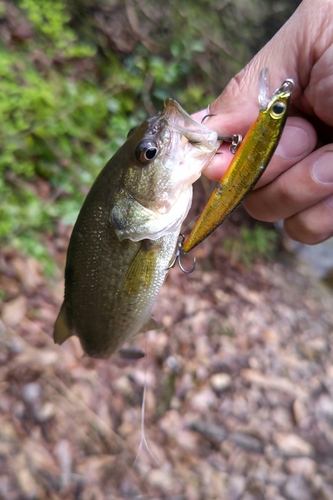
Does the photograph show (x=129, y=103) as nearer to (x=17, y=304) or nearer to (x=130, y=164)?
(x=17, y=304)

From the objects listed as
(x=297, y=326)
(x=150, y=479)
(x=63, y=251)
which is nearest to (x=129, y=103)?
(x=63, y=251)

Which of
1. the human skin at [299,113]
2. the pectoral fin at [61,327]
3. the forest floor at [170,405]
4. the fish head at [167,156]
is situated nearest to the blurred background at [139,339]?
the forest floor at [170,405]

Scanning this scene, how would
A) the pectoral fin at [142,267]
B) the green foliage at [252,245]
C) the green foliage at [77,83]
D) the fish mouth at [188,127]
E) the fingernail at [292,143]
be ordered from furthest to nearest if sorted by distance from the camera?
the green foliage at [252,245] → the green foliage at [77,83] → the fingernail at [292,143] → the pectoral fin at [142,267] → the fish mouth at [188,127]

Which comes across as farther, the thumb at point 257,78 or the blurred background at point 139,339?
the blurred background at point 139,339

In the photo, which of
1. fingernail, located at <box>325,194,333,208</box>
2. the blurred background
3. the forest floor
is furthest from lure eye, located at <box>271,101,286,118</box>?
the forest floor

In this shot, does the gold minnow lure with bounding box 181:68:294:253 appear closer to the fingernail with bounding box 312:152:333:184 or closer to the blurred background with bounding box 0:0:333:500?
the fingernail with bounding box 312:152:333:184

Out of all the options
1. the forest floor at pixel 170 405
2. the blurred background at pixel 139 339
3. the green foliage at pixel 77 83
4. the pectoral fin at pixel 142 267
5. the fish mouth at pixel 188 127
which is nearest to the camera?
the fish mouth at pixel 188 127

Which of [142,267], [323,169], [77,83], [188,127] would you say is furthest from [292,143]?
[77,83]

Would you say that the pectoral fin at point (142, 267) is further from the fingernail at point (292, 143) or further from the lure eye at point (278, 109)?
the fingernail at point (292, 143)
